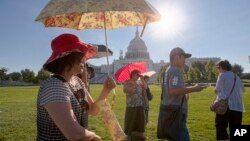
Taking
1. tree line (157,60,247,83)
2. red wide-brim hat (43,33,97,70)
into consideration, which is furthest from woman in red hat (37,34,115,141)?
tree line (157,60,247,83)

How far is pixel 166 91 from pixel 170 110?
33cm

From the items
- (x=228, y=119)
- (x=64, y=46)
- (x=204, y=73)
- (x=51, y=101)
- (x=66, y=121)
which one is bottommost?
(x=228, y=119)

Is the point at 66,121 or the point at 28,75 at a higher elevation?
the point at 28,75

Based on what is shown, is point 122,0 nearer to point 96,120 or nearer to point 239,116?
point 239,116

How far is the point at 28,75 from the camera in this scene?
14388 centimetres

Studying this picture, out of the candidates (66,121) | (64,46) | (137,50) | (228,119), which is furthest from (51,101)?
(137,50)

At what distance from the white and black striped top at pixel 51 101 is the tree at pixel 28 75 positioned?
5596 inches

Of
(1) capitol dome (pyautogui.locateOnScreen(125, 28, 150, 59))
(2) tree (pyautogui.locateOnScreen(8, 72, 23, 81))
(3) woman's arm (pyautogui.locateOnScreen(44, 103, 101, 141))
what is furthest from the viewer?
(1) capitol dome (pyautogui.locateOnScreen(125, 28, 150, 59))

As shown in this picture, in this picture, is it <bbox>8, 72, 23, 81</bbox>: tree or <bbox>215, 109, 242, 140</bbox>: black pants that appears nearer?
<bbox>215, 109, 242, 140</bbox>: black pants

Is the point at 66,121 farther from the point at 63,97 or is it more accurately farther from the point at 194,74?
the point at 194,74

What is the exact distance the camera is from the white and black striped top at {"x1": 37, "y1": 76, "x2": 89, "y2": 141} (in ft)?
9.46

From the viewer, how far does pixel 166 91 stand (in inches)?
255

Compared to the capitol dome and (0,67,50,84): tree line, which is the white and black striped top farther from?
the capitol dome

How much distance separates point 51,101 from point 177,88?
3651 mm
